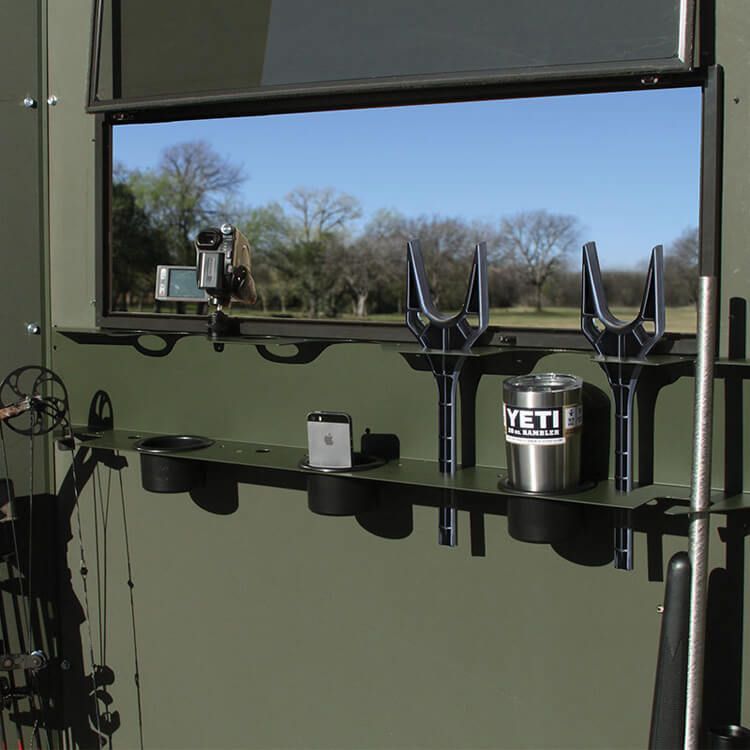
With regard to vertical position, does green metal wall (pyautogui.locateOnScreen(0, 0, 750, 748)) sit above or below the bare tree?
below

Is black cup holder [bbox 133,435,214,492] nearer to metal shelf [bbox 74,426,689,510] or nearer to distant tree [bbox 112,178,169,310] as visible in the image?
metal shelf [bbox 74,426,689,510]

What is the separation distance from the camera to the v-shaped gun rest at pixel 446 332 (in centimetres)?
199

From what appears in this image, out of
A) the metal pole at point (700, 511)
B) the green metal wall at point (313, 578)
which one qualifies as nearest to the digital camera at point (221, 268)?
the green metal wall at point (313, 578)

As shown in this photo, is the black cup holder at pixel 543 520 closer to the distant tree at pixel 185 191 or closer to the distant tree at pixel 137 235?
the distant tree at pixel 137 235

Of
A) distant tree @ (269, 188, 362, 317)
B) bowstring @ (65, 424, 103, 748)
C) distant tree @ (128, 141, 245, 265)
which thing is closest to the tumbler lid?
bowstring @ (65, 424, 103, 748)

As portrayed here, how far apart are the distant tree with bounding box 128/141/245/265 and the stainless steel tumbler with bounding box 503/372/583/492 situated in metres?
14.8

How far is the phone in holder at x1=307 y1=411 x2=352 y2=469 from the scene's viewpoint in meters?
2.08

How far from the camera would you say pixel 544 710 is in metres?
2.07

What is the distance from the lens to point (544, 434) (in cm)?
181

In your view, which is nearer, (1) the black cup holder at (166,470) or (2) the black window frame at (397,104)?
(2) the black window frame at (397,104)

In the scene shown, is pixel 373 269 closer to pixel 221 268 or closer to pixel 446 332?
pixel 221 268

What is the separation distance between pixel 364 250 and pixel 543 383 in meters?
23.9

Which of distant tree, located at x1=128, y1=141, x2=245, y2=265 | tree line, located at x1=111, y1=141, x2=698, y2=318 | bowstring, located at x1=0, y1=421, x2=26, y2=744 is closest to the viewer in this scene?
bowstring, located at x1=0, y1=421, x2=26, y2=744

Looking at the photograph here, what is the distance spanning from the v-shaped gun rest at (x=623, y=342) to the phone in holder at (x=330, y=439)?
1.91 feet
